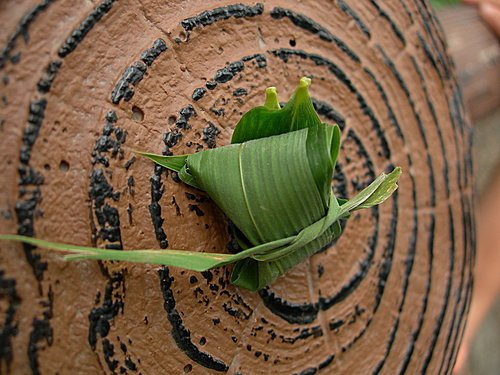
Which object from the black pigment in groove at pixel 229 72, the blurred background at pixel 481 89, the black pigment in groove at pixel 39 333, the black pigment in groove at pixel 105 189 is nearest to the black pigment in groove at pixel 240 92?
the black pigment in groove at pixel 229 72

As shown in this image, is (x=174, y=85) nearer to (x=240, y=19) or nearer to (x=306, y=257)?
(x=240, y=19)

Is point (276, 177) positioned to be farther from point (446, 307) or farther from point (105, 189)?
point (446, 307)

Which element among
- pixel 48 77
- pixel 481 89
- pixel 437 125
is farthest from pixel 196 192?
pixel 481 89

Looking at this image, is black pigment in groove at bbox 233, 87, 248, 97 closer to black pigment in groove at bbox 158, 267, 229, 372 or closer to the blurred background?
black pigment in groove at bbox 158, 267, 229, 372

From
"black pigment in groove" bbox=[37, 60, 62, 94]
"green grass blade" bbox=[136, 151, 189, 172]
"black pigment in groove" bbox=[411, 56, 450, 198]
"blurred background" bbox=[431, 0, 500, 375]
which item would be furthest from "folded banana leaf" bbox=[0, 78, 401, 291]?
"blurred background" bbox=[431, 0, 500, 375]

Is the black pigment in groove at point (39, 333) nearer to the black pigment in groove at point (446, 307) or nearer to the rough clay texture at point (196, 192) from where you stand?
the rough clay texture at point (196, 192)

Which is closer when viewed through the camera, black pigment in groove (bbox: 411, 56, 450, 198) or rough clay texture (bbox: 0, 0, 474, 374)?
rough clay texture (bbox: 0, 0, 474, 374)
